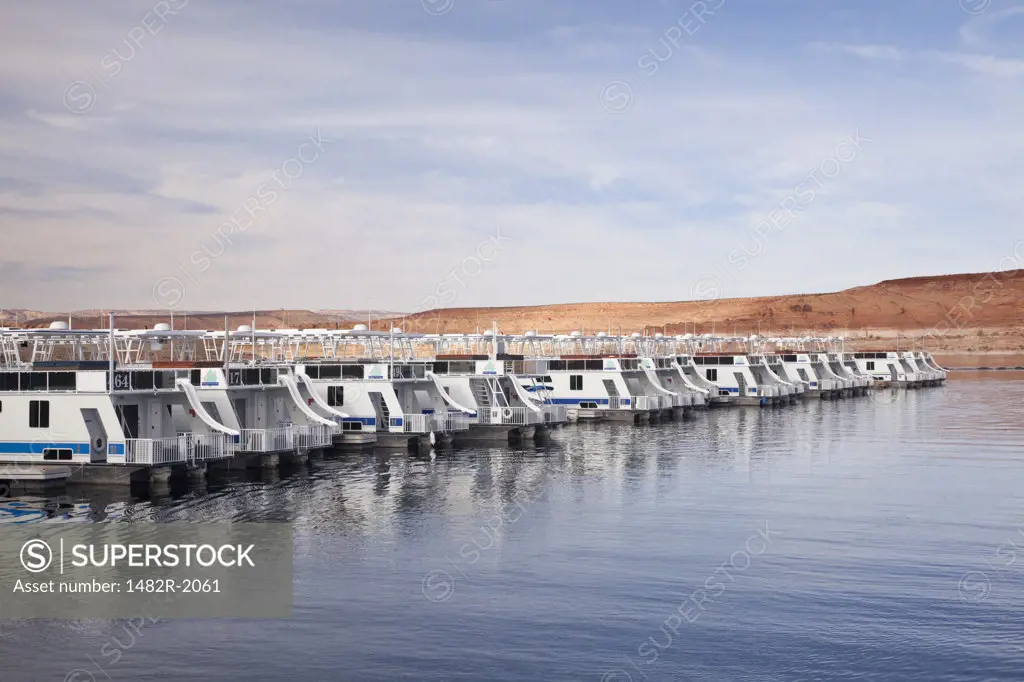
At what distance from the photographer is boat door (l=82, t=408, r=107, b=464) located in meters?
39.3

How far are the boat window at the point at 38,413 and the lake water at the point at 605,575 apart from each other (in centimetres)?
345

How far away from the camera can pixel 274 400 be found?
5091 centimetres

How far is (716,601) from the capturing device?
2534 centimetres

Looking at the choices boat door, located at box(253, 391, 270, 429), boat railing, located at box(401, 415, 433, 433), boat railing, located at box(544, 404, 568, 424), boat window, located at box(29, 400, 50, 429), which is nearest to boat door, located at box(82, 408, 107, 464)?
boat window, located at box(29, 400, 50, 429)

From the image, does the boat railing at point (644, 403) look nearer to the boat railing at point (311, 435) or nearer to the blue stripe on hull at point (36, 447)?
the boat railing at point (311, 435)

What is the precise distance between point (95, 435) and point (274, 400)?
472 inches

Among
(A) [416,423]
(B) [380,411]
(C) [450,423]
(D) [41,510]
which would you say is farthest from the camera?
(C) [450,423]

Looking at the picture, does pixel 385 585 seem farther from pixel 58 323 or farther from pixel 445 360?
pixel 445 360

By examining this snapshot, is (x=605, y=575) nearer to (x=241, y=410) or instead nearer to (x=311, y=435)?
(x=311, y=435)

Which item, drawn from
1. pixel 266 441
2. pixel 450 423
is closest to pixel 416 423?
pixel 450 423

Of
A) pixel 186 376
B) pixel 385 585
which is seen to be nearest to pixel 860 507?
pixel 385 585

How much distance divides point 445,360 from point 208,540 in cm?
3147

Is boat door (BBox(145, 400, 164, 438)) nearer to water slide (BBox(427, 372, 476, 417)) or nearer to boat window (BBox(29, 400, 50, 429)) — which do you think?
boat window (BBox(29, 400, 50, 429))

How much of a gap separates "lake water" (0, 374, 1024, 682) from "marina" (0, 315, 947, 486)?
1.84m
